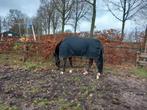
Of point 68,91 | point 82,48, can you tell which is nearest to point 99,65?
point 82,48

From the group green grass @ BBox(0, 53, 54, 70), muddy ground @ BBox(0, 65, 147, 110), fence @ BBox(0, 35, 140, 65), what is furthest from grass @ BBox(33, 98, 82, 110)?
fence @ BBox(0, 35, 140, 65)

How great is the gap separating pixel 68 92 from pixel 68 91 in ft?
0.34

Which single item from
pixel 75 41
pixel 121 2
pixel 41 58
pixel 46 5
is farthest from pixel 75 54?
pixel 46 5

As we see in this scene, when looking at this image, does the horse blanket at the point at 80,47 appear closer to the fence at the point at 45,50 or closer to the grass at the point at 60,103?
the fence at the point at 45,50

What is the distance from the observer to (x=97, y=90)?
824 cm

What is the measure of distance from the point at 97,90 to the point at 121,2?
2134cm

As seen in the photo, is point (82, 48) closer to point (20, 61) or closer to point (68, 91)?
point (20, 61)

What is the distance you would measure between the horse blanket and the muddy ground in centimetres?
114

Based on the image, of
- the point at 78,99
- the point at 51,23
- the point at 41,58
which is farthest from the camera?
the point at 51,23

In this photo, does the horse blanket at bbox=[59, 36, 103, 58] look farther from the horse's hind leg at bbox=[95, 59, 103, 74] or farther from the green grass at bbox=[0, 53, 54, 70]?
the green grass at bbox=[0, 53, 54, 70]

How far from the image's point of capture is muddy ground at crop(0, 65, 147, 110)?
669 cm

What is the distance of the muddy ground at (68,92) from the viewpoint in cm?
669

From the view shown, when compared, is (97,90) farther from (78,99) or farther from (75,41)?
(75,41)

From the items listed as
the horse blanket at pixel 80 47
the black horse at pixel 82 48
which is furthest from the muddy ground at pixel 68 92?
the horse blanket at pixel 80 47
